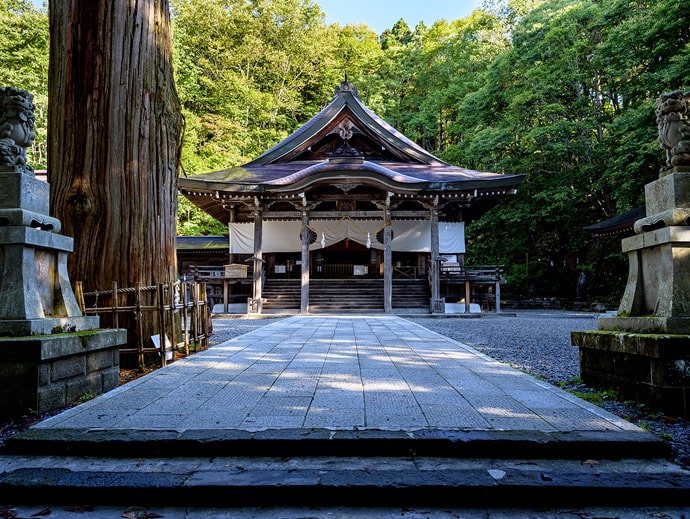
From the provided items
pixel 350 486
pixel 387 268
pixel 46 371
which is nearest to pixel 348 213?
pixel 387 268

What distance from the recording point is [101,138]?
13.6 feet

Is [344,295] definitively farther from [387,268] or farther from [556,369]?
[556,369]

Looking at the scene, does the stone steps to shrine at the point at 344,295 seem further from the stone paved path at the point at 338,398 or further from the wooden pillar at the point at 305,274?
the stone paved path at the point at 338,398

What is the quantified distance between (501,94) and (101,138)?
20750 mm

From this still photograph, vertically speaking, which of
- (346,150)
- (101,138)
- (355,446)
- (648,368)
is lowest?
(355,446)

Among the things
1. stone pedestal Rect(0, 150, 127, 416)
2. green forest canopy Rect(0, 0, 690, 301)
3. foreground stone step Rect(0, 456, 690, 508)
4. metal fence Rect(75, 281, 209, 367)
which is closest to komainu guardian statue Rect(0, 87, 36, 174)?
stone pedestal Rect(0, 150, 127, 416)

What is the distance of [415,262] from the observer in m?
17.4

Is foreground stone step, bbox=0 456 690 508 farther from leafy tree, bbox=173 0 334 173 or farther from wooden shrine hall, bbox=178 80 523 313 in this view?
leafy tree, bbox=173 0 334 173

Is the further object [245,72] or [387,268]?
[245,72]

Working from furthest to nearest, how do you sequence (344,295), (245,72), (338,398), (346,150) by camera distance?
(245,72)
(346,150)
(344,295)
(338,398)

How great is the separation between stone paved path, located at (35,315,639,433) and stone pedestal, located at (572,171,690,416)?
0.41m

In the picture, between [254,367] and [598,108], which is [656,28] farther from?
[254,367]

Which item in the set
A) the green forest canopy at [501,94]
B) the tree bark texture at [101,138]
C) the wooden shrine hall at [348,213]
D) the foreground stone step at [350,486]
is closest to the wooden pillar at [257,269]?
the wooden shrine hall at [348,213]

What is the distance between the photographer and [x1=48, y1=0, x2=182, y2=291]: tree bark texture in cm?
410
